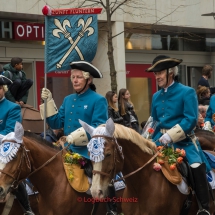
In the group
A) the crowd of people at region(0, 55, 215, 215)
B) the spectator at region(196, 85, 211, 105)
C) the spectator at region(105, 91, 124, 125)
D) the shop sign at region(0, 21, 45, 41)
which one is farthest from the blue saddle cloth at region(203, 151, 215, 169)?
the shop sign at region(0, 21, 45, 41)

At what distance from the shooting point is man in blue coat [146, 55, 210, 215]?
819cm

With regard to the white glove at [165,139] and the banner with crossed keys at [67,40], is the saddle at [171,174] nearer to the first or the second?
the white glove at [165,139]

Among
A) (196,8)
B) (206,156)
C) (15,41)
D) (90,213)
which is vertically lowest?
(90,213)

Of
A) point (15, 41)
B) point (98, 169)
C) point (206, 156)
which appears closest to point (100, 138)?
point (98, 169)

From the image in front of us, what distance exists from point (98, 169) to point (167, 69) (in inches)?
86.2

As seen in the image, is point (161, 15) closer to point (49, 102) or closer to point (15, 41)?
point (15, 41)

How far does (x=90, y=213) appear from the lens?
324 inches

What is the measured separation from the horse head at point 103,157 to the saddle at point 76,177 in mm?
866

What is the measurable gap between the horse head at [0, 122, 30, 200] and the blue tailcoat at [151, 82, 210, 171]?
2.02 m

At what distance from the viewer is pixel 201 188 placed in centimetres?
828

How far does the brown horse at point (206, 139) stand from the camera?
1019 centimetres

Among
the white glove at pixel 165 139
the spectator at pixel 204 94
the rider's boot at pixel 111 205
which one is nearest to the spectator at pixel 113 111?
the spectator at pixel 204 94

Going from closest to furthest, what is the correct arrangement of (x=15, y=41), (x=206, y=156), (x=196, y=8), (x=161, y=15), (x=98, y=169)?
(x=98, y=169), (x=206, y=156), (x=15, y=41), (x=161, y=15), (x=196, y=8)

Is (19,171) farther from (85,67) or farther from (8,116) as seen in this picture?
(85,67)
